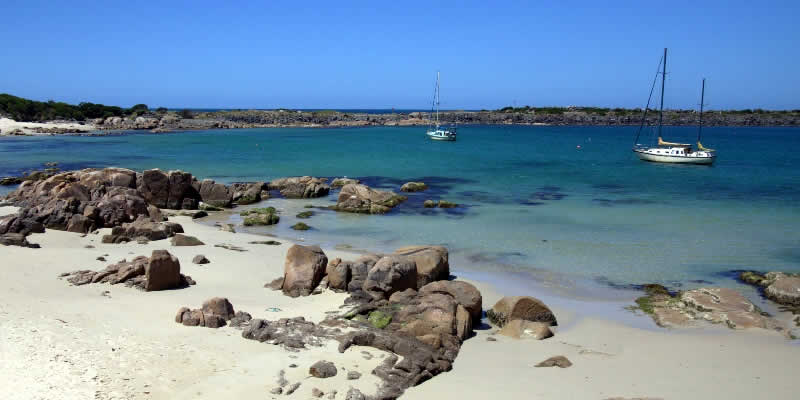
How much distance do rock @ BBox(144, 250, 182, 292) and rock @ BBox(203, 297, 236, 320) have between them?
2.23m

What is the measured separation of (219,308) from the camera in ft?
36.7

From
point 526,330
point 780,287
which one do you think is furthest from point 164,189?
point 780,287

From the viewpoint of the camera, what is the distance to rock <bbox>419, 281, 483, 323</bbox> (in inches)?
468

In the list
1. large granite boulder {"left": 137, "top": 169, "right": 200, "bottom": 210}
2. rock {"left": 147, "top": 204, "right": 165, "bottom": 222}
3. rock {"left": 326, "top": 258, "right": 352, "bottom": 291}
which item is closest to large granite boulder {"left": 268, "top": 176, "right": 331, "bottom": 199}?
large granite boulder {"left": 137, "top": 169, "right": 200, "bottom": 210}

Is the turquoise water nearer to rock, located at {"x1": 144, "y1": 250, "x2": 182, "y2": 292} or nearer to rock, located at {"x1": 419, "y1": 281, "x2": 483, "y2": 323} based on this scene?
rock, located at {"x1": 419, "y1": 281, "x2": 483, "y2": 323}

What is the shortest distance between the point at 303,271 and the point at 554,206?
1857 centimetres

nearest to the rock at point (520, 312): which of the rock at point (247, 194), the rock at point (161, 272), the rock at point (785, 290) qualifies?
the rock at point (785, 290)

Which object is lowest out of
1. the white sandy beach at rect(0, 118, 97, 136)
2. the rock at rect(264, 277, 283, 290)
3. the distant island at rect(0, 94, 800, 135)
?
the rock at rect(264, 277, 283, 290)

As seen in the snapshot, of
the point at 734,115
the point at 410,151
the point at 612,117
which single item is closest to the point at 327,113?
the point at 612,117

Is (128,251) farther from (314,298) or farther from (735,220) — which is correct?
(735,220)

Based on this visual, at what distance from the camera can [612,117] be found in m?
141

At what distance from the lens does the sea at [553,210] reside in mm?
17938

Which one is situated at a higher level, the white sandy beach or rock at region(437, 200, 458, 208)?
the white sandy beach

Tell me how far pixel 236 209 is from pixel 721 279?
19.9m
